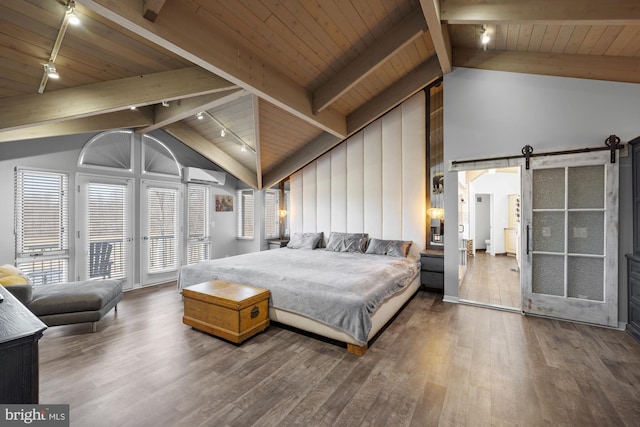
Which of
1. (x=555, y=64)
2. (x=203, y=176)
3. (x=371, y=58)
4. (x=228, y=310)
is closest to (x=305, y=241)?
(x=203, y=176)

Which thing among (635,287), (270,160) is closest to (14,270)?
(270,160)

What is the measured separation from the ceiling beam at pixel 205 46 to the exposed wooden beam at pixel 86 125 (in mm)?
2539

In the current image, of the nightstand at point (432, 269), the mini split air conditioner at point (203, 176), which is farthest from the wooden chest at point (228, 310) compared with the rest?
the mini split air conditioner at point (203, 176)

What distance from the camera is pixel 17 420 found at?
1.23m

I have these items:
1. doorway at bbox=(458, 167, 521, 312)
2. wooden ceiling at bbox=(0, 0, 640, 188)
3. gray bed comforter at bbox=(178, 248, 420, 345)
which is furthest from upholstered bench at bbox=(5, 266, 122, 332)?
doorway at bbox=(458, 167, 521, 312)

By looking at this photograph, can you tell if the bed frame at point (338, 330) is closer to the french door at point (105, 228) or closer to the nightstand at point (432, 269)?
the nightstand at point (432, 269)

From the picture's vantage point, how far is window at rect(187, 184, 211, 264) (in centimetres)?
598

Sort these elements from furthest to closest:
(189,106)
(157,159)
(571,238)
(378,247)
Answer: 1. (157,159)
2. (378,247)
3. (189,106)
4. (571,238)

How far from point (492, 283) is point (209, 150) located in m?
6.18

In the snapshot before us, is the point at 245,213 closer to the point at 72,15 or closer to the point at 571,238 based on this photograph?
the point at 72,15

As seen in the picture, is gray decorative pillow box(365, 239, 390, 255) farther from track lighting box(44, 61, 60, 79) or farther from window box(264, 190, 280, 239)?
track lighting box(44, 61, 60, 79)

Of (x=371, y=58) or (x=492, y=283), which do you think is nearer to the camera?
(x=371, y=58)

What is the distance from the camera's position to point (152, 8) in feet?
6.59

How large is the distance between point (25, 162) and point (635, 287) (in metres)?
7.86
